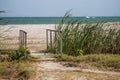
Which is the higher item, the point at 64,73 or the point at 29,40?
the point at 64,73

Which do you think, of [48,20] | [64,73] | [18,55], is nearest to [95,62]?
[64,73]

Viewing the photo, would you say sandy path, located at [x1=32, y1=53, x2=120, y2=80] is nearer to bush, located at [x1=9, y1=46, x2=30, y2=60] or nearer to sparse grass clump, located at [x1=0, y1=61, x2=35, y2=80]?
sparse grass clump, located at [x1=0, y1=61, x2=35, y2=80]

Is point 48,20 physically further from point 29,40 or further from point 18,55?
point 18,55

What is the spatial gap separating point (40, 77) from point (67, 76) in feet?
2.16

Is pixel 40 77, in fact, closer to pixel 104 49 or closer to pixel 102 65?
pixel 102 65

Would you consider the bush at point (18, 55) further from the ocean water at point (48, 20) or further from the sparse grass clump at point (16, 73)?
the sparse grass clump at point (16, 73)

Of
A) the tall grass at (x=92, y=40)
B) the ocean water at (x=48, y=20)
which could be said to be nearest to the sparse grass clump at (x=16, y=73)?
the ocean water at (x=48, y=20)

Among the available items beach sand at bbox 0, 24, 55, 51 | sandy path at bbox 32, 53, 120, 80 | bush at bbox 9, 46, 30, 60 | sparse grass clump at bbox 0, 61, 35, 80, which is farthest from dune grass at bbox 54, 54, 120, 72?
beach sand at bbox 0, 24, 55, 51

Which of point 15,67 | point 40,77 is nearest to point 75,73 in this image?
point 40,77

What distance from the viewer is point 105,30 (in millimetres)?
12852

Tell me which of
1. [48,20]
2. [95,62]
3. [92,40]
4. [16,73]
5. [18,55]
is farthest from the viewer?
[48,20]

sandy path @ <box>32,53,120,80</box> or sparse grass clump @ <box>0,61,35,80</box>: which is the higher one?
sparse grass clump @ <box>0,61,35,80</box>

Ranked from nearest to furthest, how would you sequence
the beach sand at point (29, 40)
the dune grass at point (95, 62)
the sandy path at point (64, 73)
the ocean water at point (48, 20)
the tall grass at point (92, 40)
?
the ocean water at point (48, 20) < the sandy path at point (64, 73) < the dune grass at point (95, 62) < the tall grass at point (92, 40) < the beach sand at point (29, 40)

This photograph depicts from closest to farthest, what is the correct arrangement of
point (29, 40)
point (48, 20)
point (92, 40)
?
point (92, 40)
point (29, 40)
point (48, 20)
